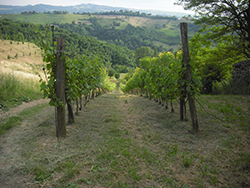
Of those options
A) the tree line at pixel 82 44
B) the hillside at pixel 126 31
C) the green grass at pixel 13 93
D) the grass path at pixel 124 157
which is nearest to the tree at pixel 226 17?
the grass path at pixel 124 157

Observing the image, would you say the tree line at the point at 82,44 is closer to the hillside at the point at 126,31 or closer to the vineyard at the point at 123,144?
the hillside at the point at 126,31

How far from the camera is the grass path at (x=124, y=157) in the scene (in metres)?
2.91

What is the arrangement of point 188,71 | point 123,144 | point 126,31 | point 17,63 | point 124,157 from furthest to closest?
point 126,31
point 17,63
point 188,71
point 123,144
point 124,157

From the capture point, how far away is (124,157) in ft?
12.0

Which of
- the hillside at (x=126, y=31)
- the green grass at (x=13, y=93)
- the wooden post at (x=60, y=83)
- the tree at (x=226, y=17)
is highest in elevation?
the hillside at (x=126, y=31)

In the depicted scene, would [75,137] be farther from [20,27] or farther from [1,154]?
[20,27]

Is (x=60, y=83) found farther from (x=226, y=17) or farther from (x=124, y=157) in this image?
(x=226, y=17)

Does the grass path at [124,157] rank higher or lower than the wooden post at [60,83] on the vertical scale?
lower

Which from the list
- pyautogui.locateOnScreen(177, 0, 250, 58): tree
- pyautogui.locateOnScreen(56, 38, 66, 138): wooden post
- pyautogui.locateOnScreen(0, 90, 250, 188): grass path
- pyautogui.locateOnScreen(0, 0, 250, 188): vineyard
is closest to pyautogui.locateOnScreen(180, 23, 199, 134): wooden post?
pyautogui.locateOnScreen(0, 0, 250, 188): vineyard

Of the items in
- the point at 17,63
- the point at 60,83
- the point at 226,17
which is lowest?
the point at 17,63

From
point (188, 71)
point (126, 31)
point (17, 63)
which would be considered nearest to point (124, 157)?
point (188, 71)

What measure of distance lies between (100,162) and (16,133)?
11.1 feet

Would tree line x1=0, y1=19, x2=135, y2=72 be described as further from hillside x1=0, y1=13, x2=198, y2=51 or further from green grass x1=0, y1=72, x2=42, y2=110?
green grass x1=0, y1=72, x2=42, y2=110

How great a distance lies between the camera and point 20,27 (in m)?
73.6
